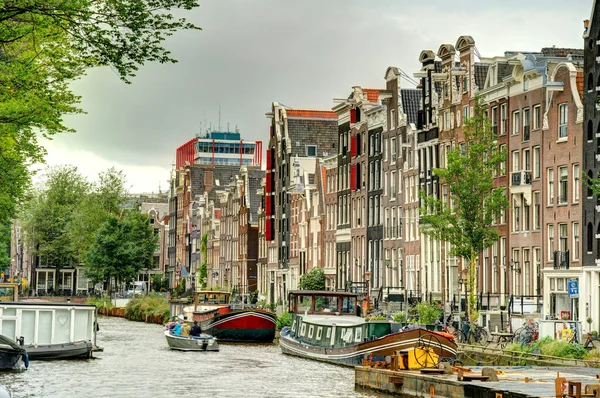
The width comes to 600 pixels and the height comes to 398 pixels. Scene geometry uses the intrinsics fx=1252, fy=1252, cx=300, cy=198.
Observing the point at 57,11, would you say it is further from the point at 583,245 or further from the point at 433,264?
the point at 433,264

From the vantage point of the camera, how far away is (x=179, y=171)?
16088 cm

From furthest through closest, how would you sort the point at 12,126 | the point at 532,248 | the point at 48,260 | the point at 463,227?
the point at 48,260, the point at 532,248, the point at 463,227, the point at 12,126

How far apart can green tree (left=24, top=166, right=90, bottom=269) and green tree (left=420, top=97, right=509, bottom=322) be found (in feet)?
320

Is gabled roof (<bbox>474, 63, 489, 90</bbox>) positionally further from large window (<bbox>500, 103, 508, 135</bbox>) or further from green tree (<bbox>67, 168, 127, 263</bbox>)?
green tree (<bbox>67, 168, 127, 263</bbox>)

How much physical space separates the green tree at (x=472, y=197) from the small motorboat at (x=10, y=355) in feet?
64.7

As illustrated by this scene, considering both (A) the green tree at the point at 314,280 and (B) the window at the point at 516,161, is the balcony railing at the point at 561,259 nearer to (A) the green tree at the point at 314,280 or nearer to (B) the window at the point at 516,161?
(B) the window at the point at 516,161

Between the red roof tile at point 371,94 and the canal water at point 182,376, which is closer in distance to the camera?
the canal water at point 182,376

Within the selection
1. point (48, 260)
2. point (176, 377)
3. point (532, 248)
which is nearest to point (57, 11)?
point (176, 377)

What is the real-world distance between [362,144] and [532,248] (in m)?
28.8

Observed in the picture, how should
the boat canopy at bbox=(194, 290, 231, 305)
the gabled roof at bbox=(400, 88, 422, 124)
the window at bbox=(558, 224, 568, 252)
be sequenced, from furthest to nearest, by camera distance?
1. the boat canopy at bbox=(194, 290, 231, 305)
2. the gabled roof at bbox=(400, 88, 422, 124)
3. the window at bbox=(558, 224, 568, 252)

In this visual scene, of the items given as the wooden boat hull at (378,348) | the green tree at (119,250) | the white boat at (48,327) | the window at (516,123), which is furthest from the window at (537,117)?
the green tree at (119,250)

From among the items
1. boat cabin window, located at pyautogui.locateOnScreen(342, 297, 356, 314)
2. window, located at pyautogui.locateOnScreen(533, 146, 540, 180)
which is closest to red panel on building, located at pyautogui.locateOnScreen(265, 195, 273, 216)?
boat cabin window, located at pyautogui.locateOnScreen(342, 297, 356, 314)

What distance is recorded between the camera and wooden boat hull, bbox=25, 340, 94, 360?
53.0 m

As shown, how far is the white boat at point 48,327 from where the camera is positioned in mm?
52344
